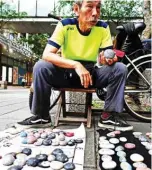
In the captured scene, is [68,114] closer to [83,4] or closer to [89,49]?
[89,49]

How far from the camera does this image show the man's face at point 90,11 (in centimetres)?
219

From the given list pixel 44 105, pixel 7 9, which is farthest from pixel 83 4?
pixel 7 9

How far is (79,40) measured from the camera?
7.99ft

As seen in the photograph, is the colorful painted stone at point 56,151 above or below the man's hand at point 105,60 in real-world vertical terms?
below

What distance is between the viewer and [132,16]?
28.6 feet

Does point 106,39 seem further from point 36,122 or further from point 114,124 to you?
point 36,122

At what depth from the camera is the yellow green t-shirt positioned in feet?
7.84

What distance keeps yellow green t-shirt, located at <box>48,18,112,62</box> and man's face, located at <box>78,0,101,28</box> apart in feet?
0.48

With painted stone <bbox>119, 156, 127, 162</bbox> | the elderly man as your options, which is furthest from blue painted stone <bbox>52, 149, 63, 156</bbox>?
the elderly man

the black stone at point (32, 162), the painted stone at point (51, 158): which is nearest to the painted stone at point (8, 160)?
the black stone at point (32, 162)

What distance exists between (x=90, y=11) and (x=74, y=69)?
0.45 m

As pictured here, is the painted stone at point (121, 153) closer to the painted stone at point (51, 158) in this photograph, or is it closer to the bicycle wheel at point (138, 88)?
the painted stone at point (51, 158)

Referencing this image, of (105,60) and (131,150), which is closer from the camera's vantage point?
(131,150)

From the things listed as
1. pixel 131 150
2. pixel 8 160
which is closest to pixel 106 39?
pixel 131 150
